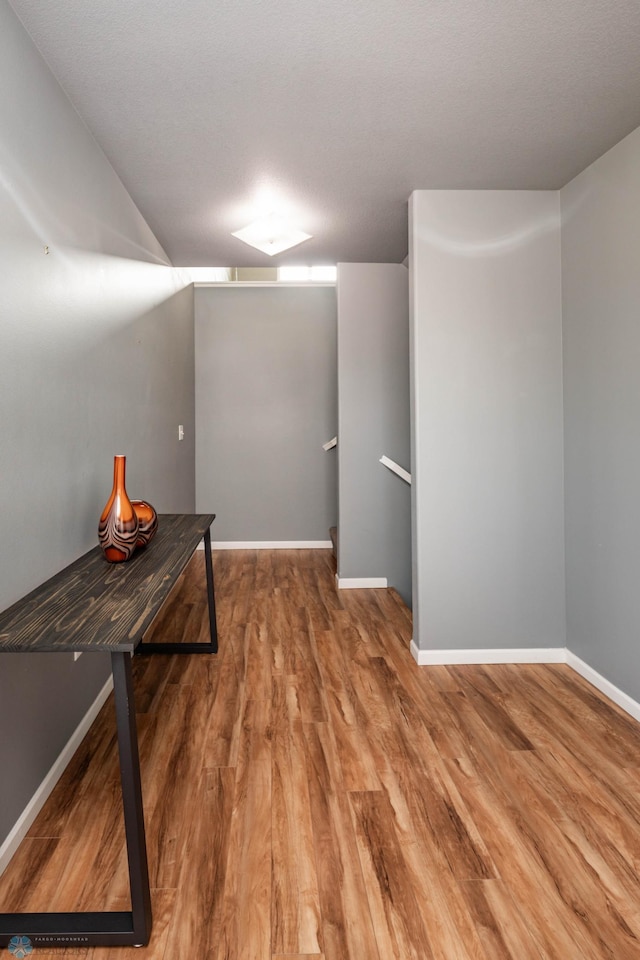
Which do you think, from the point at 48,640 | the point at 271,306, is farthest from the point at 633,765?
the point at 271,306

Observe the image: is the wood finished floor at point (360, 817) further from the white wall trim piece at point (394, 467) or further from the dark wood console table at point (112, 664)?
the white wall trim piece at point (394, 467)

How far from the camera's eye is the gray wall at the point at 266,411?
Result: 586 centimetres

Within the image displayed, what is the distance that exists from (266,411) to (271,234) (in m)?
2.54

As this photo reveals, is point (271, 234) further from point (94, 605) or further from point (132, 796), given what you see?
point (132, 796)

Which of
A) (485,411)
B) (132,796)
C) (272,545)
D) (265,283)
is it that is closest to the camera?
(132,796)

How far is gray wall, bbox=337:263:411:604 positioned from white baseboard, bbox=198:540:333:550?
148cm

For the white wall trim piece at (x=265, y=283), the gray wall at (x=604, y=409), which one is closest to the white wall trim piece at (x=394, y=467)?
the gray wall at (x=604, y=409)

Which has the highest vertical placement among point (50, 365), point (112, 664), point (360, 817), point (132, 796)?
point (50, 365)

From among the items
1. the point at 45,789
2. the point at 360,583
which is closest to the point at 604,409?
the point at 360,583

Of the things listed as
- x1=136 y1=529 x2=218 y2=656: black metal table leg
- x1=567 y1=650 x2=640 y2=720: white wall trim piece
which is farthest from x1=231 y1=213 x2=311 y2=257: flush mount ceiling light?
x1=567 y1=650 x2=640 y2=720: white wall trim piece

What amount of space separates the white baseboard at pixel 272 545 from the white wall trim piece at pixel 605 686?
10.4 feet

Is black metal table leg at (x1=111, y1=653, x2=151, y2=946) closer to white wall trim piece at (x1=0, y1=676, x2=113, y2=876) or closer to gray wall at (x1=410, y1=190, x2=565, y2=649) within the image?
white wall trim piece at (x1=0, y1=676, x2=113, y2=876)

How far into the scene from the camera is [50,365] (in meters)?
1.97

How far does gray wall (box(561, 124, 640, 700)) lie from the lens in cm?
244
